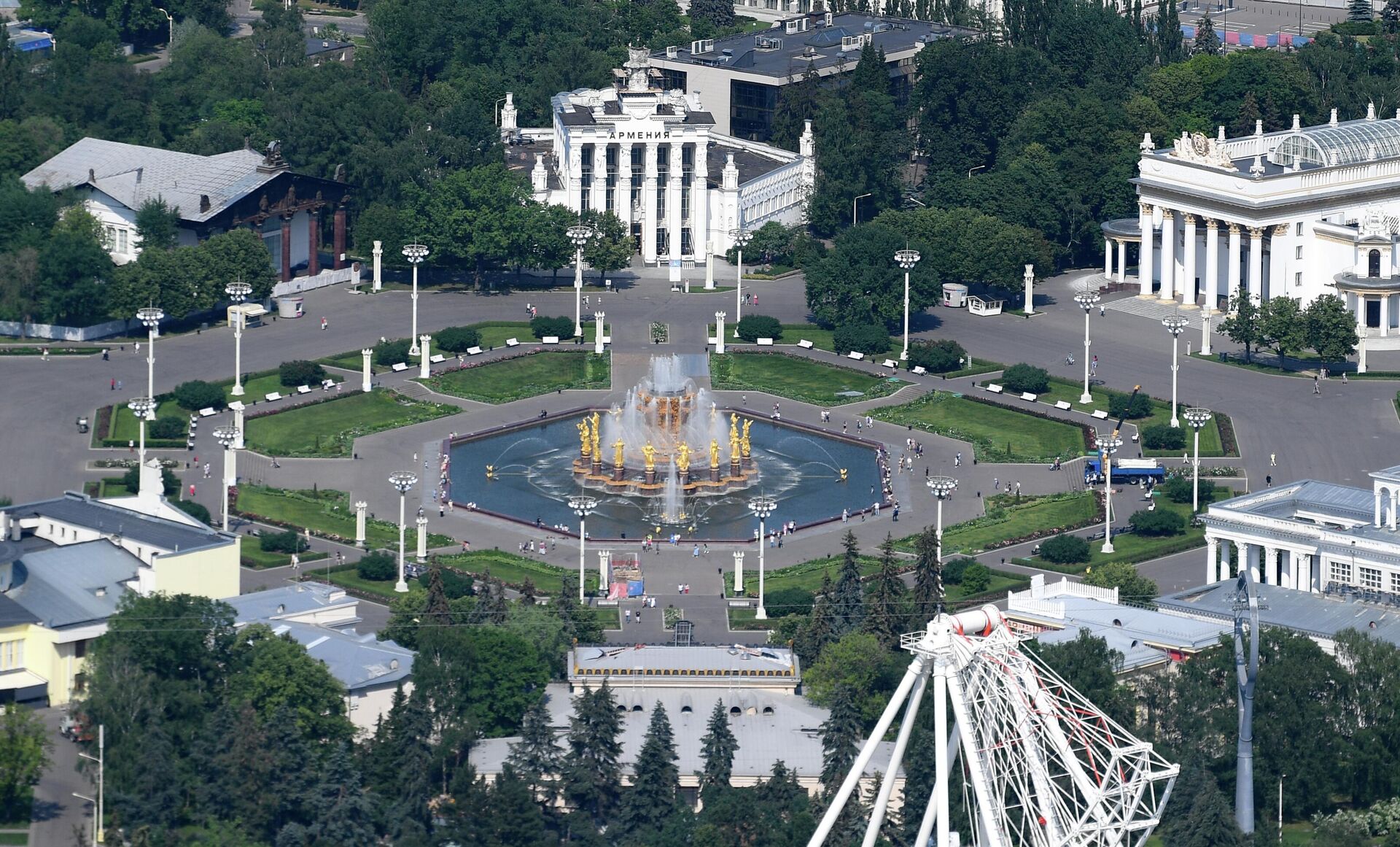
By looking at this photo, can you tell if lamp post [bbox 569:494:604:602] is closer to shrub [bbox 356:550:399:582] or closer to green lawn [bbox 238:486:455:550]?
green lawn [bbox 238:486:455:550]

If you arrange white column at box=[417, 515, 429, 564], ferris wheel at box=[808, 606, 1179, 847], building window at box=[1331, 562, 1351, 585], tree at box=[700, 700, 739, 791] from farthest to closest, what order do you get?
white column at box=[417, 515, 429, 564] → building window at box=[1331, 562, 1351, 585] → tree at box=[700, 700, 739, 791] → ferris wheel at box=[808, 606, 1179, 847]

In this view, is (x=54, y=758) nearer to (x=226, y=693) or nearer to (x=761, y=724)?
(x=226, y=693)

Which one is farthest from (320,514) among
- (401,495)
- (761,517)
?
(761,517)

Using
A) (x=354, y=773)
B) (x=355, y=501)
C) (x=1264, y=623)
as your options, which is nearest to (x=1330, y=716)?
(x=1264, y=623)

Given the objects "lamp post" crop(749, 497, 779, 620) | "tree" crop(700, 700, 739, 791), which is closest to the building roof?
"lamp post" crop(749, 497, 779, 620)

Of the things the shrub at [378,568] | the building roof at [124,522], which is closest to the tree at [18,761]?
the building roof at [124,522]

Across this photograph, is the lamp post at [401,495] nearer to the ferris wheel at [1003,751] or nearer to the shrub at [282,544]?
→ the shrub at [282,544]
